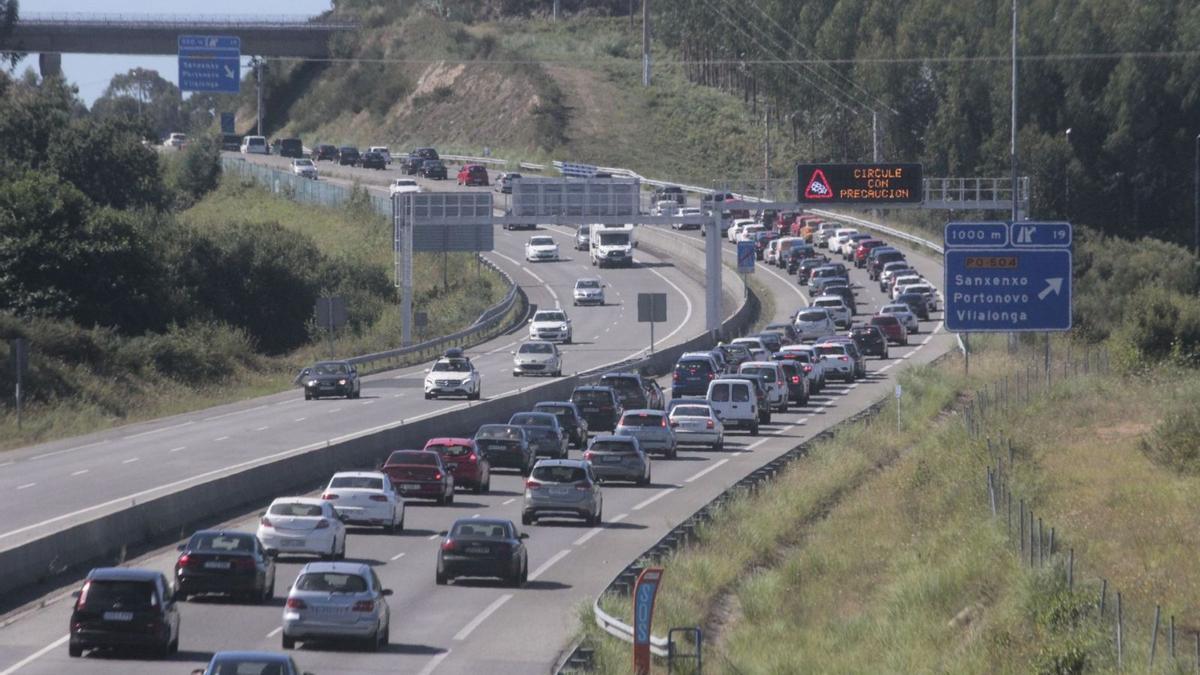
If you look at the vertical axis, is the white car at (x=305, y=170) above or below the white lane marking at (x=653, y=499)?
above

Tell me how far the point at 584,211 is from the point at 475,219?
180 inches

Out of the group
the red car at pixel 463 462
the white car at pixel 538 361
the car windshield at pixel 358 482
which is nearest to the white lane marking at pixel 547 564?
the car windshield at pixel 358 482

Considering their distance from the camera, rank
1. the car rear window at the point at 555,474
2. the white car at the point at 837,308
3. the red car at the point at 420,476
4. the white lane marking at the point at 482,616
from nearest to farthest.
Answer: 1. the white lane marking at the point at 482,616
2. the car rear window at the point at 555,474
3. the red car at the point at 420,476
4. the white car at the point at 837,308

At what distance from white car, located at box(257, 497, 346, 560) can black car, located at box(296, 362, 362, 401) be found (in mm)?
28256

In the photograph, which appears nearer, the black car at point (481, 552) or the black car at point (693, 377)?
the black car at point (481, 552)

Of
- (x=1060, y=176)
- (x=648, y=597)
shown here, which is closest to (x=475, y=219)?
(x=1060, y=176)

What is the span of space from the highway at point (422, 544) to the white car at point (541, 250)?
3525 cm

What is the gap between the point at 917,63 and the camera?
11475 centimetres

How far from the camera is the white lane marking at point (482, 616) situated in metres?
22.3

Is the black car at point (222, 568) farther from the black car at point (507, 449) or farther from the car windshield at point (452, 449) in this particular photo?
the black car at point (507, 449)

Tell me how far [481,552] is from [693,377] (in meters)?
29.8

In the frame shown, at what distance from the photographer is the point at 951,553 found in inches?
1072

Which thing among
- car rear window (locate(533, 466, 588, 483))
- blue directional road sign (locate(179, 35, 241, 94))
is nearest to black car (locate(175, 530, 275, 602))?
car rear window (locate(533, 466, 588, 483))

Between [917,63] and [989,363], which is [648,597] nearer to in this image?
[989,363]
